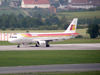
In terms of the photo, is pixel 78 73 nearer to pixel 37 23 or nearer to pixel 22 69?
pixel 22 69

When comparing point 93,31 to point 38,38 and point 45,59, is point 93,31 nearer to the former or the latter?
point 38,38

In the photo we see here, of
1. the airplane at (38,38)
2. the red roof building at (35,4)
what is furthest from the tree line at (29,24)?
the red roof building at (35,4)

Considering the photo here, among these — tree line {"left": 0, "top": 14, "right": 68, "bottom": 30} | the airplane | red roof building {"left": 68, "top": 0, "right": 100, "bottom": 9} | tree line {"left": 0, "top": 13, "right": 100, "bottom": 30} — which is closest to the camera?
the airplane

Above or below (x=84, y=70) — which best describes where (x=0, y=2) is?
above

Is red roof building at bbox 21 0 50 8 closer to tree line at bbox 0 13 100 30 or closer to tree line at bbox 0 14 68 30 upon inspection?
tree line at bbox 0 13 100 30

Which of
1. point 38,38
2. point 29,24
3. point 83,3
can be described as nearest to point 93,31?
point 38,38

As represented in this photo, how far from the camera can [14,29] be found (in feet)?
287

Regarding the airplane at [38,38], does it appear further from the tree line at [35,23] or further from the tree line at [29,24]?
the tree line at [29,24]

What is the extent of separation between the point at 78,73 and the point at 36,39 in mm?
29629

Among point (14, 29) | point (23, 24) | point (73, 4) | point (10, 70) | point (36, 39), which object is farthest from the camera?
point (73, 4)

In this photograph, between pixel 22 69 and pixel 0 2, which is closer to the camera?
pixel 22 69

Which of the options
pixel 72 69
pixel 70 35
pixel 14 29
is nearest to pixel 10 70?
pixel 72 69

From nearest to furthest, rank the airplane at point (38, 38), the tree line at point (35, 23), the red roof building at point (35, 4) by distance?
the airplane at point (38, 38)
the tree line at point (35, 23)
the red roof building at point (35, 4)

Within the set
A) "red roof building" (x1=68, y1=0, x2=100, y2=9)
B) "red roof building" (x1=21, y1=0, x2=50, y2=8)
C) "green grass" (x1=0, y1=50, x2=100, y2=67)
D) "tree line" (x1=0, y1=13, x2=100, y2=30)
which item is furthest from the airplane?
"red roof building" (x1=21, y1=0, x2=50, y2=8)
